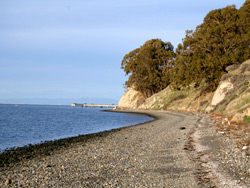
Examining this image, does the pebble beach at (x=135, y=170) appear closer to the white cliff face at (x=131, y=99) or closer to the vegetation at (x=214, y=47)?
the vegetation at (x=214, y=47)

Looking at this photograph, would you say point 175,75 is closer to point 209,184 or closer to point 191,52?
point 191,52

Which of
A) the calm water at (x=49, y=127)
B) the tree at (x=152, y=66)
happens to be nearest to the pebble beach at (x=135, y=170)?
the calm water at (x=49, y=127)

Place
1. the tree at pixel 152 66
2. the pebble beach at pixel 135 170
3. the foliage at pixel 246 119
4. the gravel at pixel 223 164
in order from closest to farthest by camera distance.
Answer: the gravel at pixel 223 164 < the pebble beach at pixel 135 170 < the foliage at pixel 246 119 < the tree at pixel 152 66

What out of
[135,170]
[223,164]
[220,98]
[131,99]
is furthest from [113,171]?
[131,99]

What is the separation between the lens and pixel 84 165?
13.1m

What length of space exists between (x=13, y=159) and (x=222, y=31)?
42.7 m

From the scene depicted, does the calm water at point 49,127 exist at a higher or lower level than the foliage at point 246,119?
lower

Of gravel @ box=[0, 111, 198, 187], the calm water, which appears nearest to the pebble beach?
gravel @ box=[0, 111, 198, 187]

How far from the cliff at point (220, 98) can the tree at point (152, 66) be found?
6143 millimetres

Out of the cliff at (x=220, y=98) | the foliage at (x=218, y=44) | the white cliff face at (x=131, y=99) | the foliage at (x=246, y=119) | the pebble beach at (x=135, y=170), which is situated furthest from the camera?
the white cliff face at (x=131, y=99)

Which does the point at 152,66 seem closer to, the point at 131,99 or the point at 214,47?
the point at 131,99

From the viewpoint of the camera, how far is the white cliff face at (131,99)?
104938 mm

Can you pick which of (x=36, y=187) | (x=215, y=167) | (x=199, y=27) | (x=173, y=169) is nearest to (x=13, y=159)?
(x=36, y=187)

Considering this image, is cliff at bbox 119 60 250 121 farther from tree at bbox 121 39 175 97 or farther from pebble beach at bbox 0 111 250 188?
pebble beach at bbox 0 111 250 188
